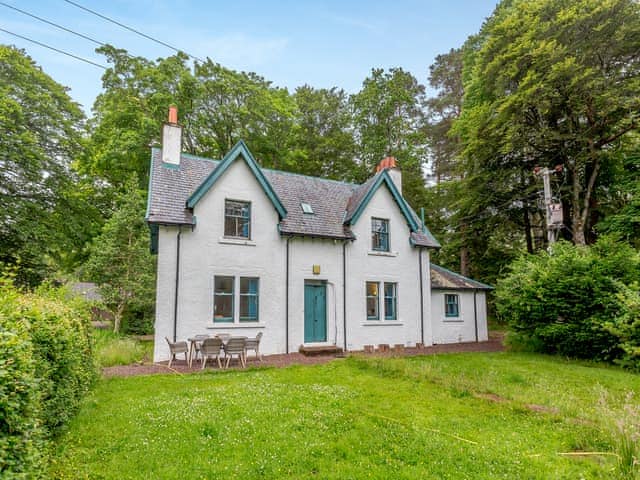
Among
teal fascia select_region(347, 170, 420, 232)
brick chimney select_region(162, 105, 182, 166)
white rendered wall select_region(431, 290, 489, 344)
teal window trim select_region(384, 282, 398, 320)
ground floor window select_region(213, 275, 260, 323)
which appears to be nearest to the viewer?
ground floor window select_region(213, 275, 260, 323)

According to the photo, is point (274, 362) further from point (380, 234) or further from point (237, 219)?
point (380, 234)

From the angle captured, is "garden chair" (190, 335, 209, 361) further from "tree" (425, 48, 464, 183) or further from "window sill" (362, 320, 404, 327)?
"tree" (425, 48, 464, 183)

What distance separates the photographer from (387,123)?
2956cm

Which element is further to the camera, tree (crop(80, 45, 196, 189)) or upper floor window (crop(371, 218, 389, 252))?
tree (crop(80, 45, 196, 189))

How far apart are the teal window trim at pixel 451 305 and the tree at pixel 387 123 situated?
43.5ft

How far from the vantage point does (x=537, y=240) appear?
26750 mm

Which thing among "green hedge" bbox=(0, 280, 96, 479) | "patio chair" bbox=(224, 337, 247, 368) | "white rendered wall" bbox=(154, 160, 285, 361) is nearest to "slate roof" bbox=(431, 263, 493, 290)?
"white rendered wall" bbox=(154, 160, 285, 361)

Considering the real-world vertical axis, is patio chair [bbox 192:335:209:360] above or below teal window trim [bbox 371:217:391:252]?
below

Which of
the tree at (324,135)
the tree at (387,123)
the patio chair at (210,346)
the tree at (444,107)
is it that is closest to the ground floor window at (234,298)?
the patio chair at (210,346)

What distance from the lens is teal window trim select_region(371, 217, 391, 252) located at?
672 inches

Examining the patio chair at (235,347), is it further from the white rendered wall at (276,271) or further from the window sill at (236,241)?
the window sill at (236,241)

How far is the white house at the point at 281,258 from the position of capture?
1309 centimetres

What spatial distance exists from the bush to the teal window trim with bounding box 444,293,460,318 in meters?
3.33

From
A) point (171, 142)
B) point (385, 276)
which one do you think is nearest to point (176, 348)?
point (171, 142)
